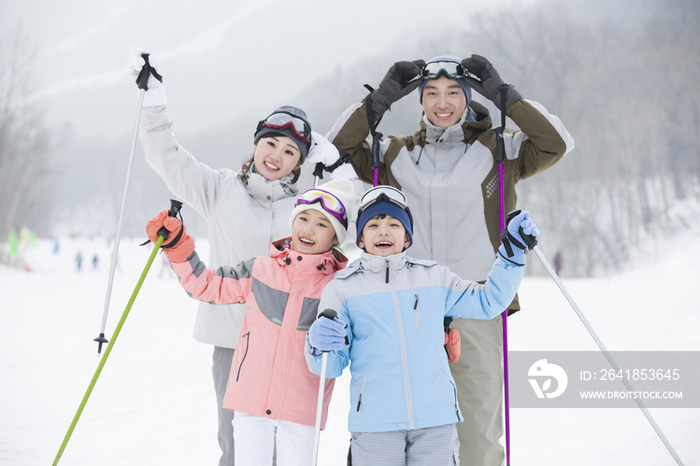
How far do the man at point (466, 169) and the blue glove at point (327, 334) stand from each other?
2.05ft

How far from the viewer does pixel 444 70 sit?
188cm

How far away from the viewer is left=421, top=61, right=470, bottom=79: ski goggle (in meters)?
1.88

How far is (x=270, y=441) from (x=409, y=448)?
17.6 inches

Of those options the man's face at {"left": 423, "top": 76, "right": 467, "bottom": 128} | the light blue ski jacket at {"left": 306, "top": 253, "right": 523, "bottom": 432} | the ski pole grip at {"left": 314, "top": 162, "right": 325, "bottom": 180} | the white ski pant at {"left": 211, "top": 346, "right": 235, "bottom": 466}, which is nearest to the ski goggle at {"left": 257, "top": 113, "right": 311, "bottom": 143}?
the ski pole grip at {"left": 314, "top": 162, "right": 325, "bottom": 180}

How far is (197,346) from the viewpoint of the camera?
629 centimetres

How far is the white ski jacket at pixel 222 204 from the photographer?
5.92 ft

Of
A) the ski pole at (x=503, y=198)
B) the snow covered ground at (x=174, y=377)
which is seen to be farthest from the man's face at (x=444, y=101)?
the snow covered ground at (x=174, y=377)

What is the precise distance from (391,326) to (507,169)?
2.95 ft

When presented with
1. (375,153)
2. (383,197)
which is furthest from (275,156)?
(383,197)

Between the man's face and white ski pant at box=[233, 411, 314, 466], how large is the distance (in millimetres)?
1277

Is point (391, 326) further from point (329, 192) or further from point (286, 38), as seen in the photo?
point (286, 38)

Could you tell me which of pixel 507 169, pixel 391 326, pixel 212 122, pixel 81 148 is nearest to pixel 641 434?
pixel 507 169

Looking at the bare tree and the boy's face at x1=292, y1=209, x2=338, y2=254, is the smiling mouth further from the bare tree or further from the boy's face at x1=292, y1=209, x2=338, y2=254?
the bare tree

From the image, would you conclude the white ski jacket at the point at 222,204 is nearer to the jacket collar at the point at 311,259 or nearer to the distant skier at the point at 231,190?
the distant skier at the point at 231,190
